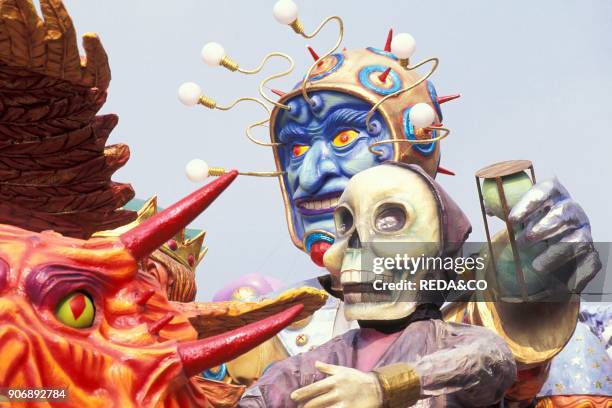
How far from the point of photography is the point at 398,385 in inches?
85.0

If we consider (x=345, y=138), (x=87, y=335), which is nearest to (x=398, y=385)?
(x=87, y=335)

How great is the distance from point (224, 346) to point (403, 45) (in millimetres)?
2748

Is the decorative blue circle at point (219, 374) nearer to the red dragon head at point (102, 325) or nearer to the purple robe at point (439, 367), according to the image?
the purple robe at point (439, 367)

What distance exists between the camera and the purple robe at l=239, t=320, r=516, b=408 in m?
2.23

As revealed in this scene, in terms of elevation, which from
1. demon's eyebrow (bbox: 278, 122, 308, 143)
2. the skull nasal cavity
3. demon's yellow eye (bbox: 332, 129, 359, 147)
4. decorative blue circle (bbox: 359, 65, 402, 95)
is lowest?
the skull nasal cavity

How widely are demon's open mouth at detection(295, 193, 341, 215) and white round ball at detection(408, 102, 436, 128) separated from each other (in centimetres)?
40

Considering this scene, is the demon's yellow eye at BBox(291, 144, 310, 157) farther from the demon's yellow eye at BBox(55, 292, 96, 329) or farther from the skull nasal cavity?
A: the demon's yellow eye at BBox(55, 292, 96, 329)

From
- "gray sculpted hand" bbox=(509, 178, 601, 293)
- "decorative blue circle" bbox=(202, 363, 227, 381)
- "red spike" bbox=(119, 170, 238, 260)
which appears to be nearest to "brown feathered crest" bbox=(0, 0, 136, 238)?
"red spike" bbox=(119, 170, 238, 260)

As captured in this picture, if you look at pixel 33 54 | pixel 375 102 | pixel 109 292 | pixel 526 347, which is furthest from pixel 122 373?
pixel 375 102

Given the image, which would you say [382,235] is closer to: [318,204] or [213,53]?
[318,204]

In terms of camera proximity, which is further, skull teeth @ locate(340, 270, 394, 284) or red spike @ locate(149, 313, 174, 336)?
skull teeth @ locate(340, 270, 394, 284)

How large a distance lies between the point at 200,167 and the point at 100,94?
2148 mm

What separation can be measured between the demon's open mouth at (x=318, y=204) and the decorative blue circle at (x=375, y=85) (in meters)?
0.47

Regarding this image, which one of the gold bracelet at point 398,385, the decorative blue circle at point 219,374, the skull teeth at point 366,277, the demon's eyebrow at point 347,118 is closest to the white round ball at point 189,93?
the demon's eyebrow at point 347,118
